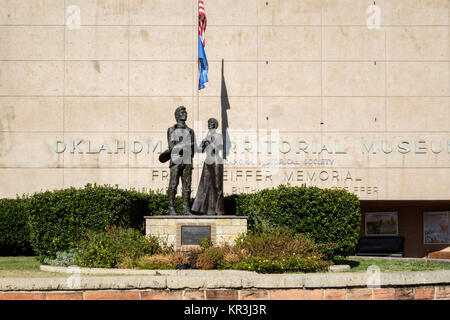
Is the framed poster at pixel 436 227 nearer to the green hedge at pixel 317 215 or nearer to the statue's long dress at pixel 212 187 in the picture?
the green hedge at pixel 317 215

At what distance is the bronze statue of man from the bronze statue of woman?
1.02 ft

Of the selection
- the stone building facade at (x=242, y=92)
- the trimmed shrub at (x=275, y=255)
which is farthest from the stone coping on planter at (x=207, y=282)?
the stone building facade at (x=242, y=92)

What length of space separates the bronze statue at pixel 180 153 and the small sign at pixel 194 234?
0.77 metres

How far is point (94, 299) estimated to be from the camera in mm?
8070

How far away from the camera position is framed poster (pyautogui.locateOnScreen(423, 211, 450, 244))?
21.8 m

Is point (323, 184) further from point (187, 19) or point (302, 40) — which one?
point (187, 19)

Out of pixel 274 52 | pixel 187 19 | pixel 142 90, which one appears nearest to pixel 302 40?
pixel 274 52

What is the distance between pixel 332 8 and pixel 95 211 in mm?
11434

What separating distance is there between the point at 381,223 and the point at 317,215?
9787 millimetres

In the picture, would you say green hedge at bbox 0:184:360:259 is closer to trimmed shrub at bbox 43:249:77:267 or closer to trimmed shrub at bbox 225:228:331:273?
trimmed shrub at bbox 43:249:77:267

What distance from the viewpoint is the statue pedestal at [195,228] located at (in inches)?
529

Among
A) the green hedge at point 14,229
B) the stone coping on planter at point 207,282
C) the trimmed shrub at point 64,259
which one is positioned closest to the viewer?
the stone coping on planter at point 207,282

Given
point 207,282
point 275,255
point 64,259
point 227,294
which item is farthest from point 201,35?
point 227,294

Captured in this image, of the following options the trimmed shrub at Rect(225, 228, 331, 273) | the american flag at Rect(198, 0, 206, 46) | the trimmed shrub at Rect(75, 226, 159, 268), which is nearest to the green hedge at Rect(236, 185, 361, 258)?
the trimmed shrub at Rect(225, 228, 331, 273)
